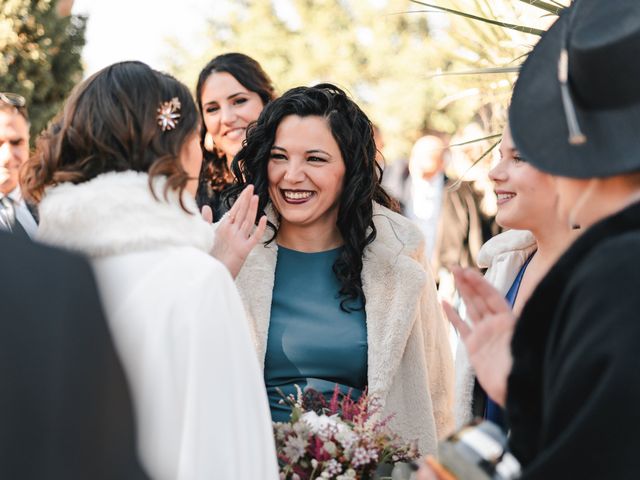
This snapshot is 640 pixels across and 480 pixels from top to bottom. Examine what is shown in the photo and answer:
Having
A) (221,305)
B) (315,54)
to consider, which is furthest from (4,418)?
A: (315,54)

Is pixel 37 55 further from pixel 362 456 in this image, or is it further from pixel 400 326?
pixel 362 456

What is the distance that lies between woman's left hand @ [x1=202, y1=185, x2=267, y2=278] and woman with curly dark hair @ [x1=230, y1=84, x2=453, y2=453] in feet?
1.52

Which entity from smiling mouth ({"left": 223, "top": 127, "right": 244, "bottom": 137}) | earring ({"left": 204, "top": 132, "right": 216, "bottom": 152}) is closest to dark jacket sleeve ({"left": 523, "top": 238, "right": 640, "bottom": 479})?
smiling mouth ({"left": 223, "top": 127, "right": 244, "bottom": 137})

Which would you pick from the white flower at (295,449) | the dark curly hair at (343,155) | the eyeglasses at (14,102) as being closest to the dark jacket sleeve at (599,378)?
the white flower at (295,449)

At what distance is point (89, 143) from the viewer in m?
2.48

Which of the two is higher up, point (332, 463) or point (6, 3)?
point (6, 3)

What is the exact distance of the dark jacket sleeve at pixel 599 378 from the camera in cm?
164

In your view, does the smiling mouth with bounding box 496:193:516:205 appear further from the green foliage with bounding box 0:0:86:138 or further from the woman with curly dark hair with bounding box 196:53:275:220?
the green foliage with bounding box 0:0:86:138

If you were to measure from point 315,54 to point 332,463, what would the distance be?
21.1 meters

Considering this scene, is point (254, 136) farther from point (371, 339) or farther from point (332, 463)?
point (332, 463)

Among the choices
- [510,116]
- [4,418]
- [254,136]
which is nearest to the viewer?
[4,418]

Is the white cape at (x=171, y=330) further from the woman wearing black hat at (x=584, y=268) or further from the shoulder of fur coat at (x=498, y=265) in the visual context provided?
the shoulder of fur coat at (x=498, y=265)

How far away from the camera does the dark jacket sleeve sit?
1.64 metres

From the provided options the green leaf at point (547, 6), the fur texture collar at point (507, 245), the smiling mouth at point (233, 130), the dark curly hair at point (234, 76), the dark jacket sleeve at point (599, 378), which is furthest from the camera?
the dark curly hair at point (234, 76)
